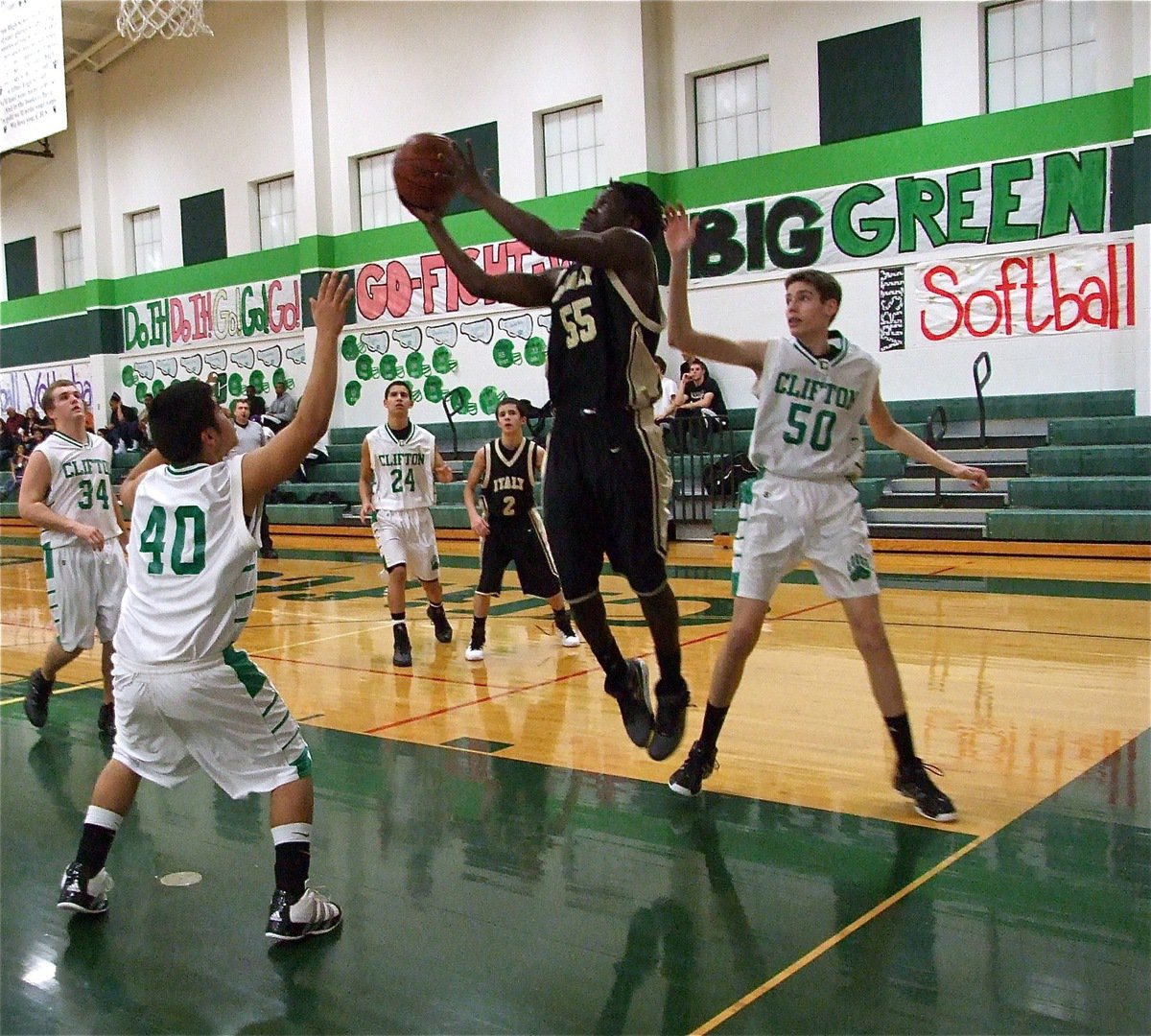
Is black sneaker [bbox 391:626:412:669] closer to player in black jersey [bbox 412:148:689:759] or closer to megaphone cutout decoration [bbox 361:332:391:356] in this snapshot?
Answer: player in black jersey [bbox 412:148:689:759]

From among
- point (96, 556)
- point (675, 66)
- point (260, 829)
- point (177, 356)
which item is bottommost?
point (260, 829)

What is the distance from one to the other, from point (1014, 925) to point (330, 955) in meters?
1.70

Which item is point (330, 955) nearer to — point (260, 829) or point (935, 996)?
point (260, 829)

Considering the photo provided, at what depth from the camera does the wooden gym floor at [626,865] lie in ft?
8.78

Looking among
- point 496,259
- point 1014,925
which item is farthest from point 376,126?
point 1014,925

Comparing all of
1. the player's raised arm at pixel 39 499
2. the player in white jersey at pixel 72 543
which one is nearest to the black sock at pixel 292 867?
the player's raised arm at pixel 39 499

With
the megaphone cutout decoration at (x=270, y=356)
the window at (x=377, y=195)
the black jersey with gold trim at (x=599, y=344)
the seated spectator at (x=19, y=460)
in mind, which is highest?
the window at (x=377, y=195)

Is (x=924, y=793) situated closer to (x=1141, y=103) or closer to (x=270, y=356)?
(x=1141, y=103)

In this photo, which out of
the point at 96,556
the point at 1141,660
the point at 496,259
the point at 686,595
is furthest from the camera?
the point at 496,259

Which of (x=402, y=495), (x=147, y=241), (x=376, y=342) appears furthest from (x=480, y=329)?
(x=402, y=495)

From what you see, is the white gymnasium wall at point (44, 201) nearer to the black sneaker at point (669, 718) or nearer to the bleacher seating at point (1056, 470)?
the bleacher seating at point (1056, 470)

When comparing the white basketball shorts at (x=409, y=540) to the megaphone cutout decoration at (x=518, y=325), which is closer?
the white basketball shorts at (x=409, y=540)

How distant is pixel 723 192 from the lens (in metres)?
14.3

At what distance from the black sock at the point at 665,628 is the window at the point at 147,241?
19.4 metres
